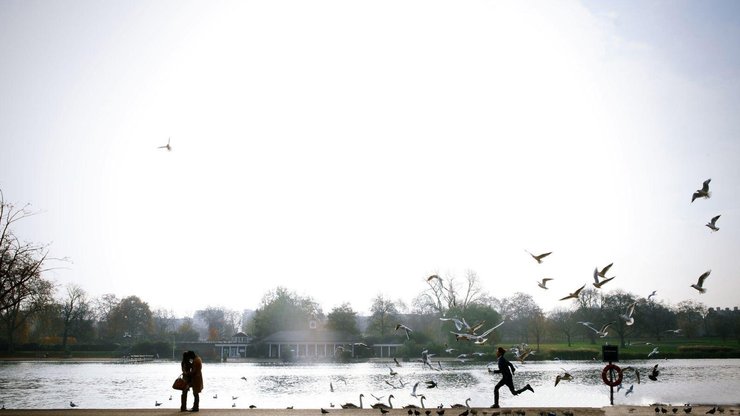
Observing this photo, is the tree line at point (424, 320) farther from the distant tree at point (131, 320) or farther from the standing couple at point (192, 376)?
the standing couple at point (192, 376)

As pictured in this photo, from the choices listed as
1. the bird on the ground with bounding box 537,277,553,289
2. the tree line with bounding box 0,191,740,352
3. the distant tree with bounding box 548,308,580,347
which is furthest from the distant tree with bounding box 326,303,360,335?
the bird on the ground with bounding box 537,277,553,289

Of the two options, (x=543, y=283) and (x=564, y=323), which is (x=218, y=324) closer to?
(x=564, y=323)

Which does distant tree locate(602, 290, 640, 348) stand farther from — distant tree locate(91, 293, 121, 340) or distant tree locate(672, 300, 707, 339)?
distant tree locate(91, 293, 121, 340)

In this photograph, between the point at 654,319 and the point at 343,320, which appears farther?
the point at 343,320

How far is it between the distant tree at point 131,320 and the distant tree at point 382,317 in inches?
2202

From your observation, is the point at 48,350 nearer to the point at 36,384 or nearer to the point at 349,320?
the point at 349,320

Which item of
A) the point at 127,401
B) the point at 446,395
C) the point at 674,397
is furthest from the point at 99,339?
the point at 674,397

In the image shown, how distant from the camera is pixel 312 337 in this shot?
116 metres

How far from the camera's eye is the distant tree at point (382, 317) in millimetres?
124250

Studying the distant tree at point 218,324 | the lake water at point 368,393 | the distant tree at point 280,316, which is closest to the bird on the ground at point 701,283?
the lake water at point 368,393

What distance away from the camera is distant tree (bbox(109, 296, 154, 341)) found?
13612 cm

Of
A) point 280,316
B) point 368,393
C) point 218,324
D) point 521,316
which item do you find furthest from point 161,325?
point 368,393

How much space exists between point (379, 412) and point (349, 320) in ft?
340

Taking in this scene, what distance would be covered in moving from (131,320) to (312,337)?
172 ft
